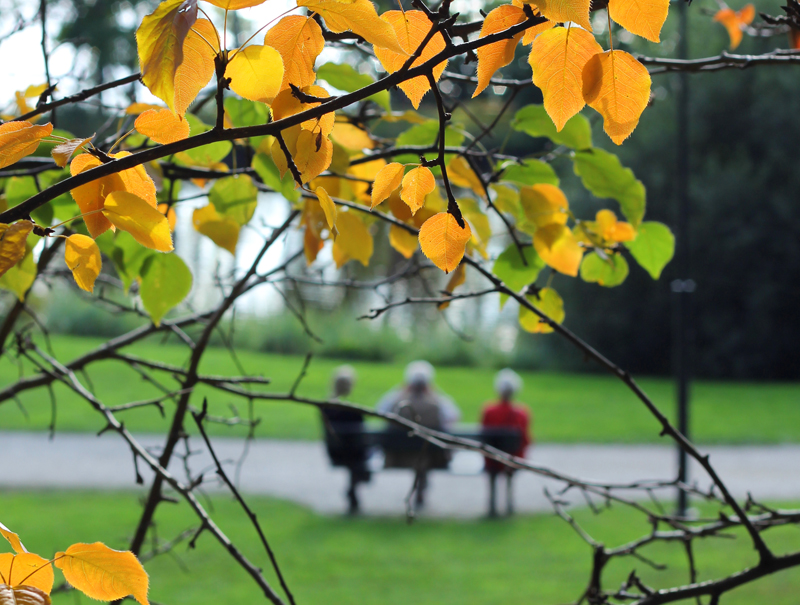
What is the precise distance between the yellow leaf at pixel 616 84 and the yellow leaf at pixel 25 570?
1.38ft

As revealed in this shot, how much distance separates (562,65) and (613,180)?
0.40m

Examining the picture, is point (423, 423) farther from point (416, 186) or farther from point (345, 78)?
point (416, 186)

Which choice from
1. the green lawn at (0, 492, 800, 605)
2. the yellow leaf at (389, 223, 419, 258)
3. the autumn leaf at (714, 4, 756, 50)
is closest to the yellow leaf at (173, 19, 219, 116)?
the yellow leaf at (389, 223, 419, 258)

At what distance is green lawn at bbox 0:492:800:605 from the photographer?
14.8ft

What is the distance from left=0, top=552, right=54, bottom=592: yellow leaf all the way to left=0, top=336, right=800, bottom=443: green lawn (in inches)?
329

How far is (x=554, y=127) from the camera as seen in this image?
84 cm

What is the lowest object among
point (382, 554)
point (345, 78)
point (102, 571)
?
point (382, 554)

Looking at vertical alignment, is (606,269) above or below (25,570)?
above

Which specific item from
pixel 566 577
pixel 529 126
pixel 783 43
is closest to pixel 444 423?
pixel 566 577

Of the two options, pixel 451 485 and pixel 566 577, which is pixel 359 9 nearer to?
pixel 566 577

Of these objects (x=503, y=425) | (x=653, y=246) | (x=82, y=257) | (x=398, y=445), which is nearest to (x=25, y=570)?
(x=82, y=257)

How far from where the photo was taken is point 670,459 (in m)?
8.34

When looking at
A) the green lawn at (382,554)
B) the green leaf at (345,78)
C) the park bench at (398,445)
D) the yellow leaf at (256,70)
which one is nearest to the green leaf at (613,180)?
the green leaf at (345,78)

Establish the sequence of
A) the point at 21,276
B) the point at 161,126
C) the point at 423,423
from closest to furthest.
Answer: the point at 161,126, the point at 21,276, the point at 423,423
